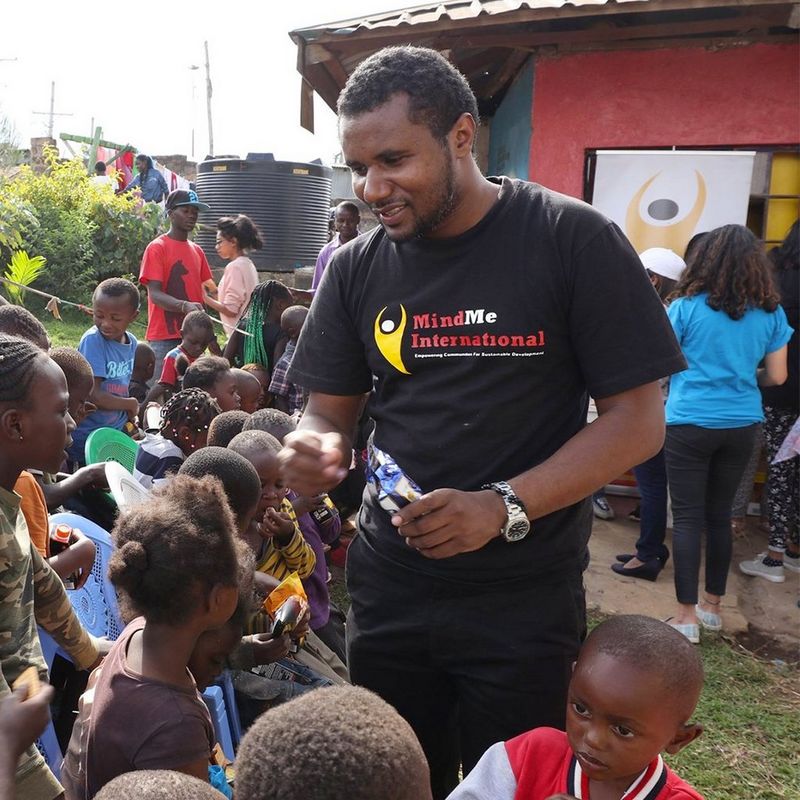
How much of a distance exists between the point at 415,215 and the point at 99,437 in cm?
258

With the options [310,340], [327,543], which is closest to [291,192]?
[327,543]

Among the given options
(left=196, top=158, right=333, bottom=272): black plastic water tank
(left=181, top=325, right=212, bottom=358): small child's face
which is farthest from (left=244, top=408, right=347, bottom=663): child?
(left=196, top=158, right=333, bottom=272): black plastic water tank

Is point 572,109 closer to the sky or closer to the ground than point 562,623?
closer to the sky

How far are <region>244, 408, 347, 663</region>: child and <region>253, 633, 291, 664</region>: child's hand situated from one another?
74cm

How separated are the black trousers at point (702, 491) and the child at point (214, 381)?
237 cm

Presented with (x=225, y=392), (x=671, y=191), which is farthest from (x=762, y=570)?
(x=225, y=392)

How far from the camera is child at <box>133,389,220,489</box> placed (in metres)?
3.60

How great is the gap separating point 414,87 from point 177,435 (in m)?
2.44

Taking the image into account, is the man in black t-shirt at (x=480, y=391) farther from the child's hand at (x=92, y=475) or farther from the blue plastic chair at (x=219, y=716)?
the child's hand at (x=92, y=475)

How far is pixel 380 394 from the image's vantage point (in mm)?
2004

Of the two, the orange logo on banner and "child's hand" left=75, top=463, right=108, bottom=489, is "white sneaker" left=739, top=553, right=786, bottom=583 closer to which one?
the orange logo on banner

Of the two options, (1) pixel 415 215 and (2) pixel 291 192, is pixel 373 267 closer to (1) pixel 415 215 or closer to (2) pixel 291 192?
(1) pixel 415 215

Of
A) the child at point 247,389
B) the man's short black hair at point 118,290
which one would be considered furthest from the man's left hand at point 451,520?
the man's short black hair at point 118,290

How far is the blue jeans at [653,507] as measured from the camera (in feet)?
16.9
